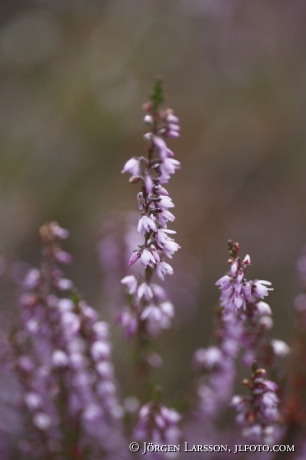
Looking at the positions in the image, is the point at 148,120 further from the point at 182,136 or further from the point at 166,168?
the point at 182,136

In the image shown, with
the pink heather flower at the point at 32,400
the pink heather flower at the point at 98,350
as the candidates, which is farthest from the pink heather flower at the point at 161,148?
the pink heather flower at the point at 32,400

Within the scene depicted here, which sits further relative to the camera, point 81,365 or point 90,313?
point 81,365

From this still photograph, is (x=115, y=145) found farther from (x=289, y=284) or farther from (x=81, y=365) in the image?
(x=81, y=365)

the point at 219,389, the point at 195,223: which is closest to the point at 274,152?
the point at 195,223

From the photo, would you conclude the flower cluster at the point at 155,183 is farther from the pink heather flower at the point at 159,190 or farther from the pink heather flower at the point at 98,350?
the pink heather flower at the point at 98,350

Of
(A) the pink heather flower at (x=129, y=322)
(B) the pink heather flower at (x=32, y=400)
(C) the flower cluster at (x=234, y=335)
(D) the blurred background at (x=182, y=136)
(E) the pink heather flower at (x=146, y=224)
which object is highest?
(D) the blurred background at (x=182, y=136)
